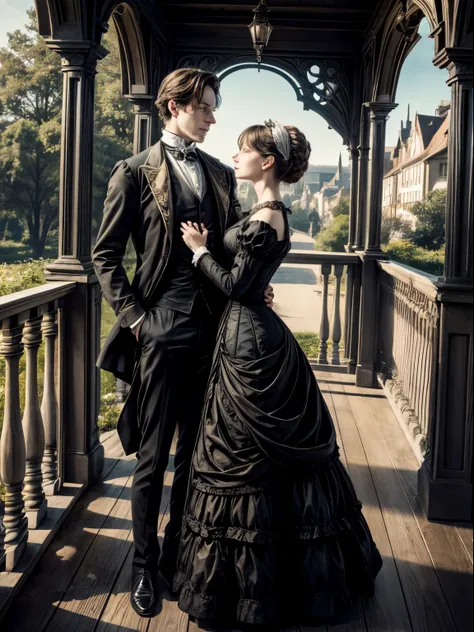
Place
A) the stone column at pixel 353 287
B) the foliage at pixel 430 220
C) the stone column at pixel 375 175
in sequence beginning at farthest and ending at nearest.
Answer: the foliage at pixel 430 220 → the stone column at pixel 353 287 → the stone column at pixel 375 175

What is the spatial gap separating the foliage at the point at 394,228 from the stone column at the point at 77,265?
12.0 m

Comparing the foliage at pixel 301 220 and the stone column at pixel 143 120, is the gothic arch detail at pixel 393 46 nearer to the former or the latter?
the stone column at pixel 143 120

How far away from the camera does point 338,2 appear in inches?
188

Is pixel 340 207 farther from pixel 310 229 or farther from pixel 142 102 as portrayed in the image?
pixel 142 102

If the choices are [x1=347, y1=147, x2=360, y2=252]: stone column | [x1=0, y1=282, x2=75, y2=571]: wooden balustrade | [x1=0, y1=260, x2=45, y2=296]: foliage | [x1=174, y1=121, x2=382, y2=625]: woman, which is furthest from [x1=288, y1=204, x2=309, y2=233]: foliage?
[x1=174, y1=121, x2=382, y2=625]: woman

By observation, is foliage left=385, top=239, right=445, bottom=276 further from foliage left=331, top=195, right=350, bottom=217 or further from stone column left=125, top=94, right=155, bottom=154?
stone column left=125, top=94, right=155, bottom=154

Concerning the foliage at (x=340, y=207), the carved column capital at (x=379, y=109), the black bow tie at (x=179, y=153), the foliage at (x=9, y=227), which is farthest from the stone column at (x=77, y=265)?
the foliage at (x=9, y=227)

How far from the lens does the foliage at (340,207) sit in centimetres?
2044

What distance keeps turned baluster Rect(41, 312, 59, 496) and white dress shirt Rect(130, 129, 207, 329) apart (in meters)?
1.11

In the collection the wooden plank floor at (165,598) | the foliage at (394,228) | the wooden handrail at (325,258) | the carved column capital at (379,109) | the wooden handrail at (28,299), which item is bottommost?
the wooden plank floor at (165,598)

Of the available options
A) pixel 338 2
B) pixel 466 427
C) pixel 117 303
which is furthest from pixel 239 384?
pixel 338 2

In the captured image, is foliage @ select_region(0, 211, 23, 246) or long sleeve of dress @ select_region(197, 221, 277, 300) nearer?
long sleeve of dress @ select_region(197, 221, 277, 300)

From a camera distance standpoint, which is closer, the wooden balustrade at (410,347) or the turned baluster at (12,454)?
the turned baluster at (12,454)

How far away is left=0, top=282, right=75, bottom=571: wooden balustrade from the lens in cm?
240
